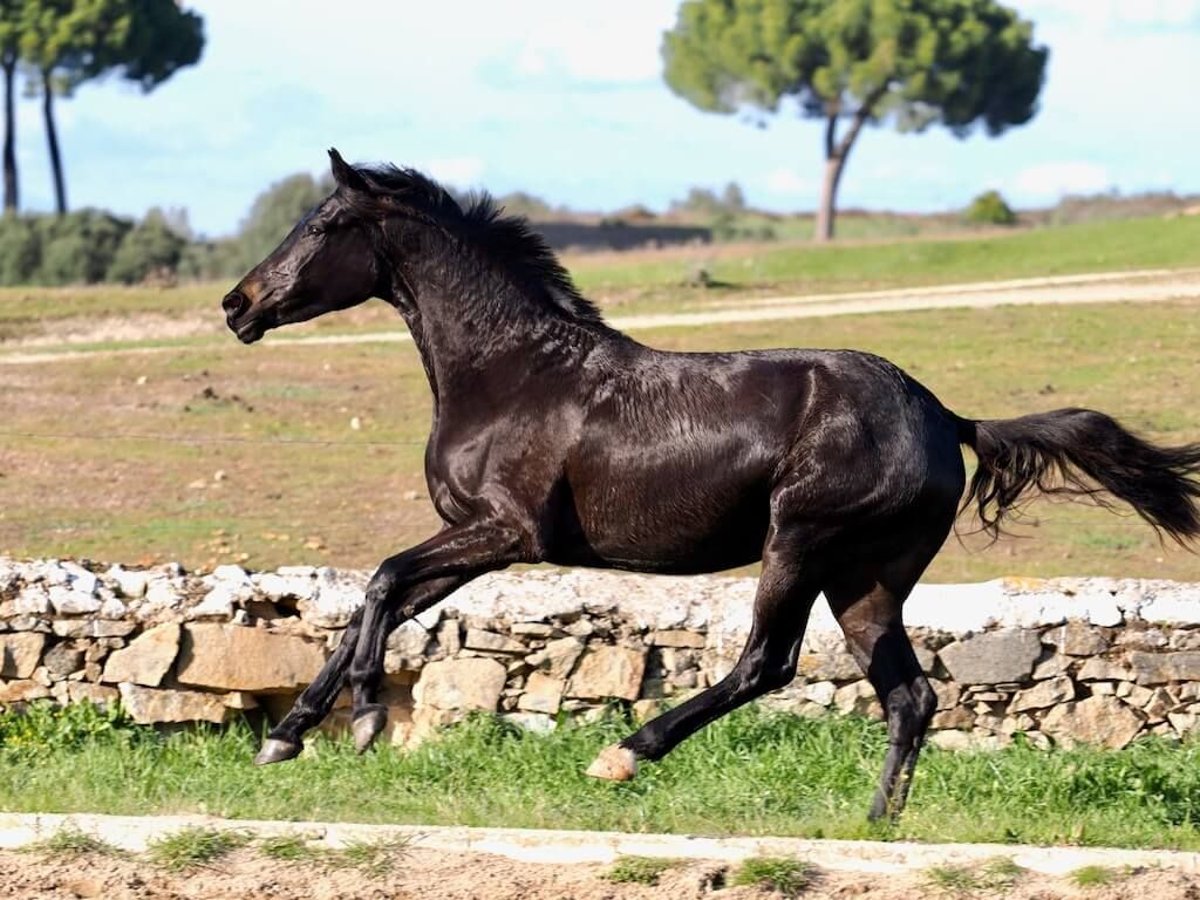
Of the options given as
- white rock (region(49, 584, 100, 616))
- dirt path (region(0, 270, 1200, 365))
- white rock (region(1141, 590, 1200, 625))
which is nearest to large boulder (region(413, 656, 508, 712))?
white rock (region(49, 584, 100, 616))

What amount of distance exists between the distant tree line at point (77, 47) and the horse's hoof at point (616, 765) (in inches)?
1877

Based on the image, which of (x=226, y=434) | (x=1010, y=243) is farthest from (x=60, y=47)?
(x=226, y=434)

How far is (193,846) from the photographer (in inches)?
241

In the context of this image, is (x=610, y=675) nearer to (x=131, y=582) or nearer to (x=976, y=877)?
(x=131, y=582)

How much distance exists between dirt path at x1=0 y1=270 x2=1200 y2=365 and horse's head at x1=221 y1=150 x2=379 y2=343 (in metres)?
15.0

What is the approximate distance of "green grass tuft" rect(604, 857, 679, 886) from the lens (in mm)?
5949

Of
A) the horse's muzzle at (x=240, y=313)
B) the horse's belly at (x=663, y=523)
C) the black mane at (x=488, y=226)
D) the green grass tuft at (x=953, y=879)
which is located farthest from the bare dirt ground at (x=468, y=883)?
the black mane at (x=488, y=226)

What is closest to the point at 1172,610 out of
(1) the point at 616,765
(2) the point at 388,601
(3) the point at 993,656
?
(3) the point at 993,656

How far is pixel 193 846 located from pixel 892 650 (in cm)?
254

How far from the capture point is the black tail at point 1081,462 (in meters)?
7.32

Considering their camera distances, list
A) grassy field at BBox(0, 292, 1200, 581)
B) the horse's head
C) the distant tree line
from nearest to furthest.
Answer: the horse's head < grassy field at BBox(0, 292, 1200, 581) < the distant tree line

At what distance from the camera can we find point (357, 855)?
6062mm

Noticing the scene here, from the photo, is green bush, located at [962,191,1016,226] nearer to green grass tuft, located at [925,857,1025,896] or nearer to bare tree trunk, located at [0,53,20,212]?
bare tree trunk, located at [0,53,20,212]

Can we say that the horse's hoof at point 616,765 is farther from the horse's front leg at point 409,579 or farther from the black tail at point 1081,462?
the black tail at point 1081,462
